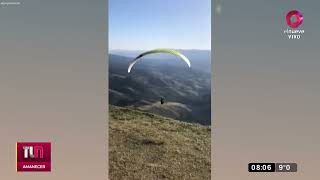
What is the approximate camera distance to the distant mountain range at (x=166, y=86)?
3.29 m

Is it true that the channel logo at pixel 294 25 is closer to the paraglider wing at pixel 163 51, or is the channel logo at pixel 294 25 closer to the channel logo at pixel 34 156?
the paraglider wing at pixel 163 51

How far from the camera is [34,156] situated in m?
3.21

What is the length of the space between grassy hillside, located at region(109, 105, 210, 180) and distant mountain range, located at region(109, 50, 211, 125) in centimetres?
8

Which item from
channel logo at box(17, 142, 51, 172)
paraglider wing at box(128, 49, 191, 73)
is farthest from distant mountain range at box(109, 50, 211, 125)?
channel logo at box(17, 142, 51, 172)

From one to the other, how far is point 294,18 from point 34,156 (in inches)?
91.6

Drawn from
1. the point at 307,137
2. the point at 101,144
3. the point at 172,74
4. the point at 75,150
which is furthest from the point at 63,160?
the point at 307,137

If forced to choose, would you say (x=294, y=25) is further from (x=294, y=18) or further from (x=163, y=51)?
(x=163, y=51)

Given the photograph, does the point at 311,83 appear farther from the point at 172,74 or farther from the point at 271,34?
the point at 172,74

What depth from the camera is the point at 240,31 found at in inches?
127

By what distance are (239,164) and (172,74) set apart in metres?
0.94

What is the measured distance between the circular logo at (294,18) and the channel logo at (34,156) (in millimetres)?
2142

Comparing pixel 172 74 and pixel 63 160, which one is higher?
pixel 172 74

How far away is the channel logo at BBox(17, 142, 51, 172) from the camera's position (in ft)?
10.6

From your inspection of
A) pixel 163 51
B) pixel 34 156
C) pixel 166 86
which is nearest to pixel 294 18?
pixel 163 51
